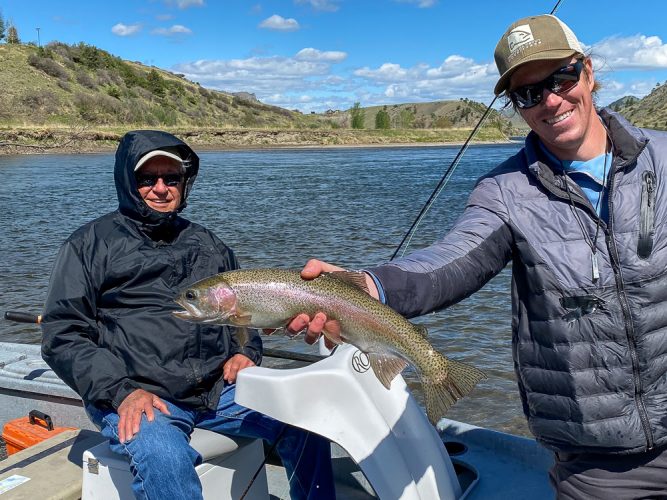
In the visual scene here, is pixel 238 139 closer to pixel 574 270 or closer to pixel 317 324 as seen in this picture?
pixel 317 324

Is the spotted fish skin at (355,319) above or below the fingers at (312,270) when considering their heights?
below

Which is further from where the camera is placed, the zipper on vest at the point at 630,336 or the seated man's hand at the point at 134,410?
the seated man's hand at the point at 134,410

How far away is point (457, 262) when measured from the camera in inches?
98.7

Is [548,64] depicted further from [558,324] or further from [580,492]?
[580,492]

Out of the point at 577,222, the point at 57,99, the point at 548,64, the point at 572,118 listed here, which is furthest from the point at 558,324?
the point at 57,99

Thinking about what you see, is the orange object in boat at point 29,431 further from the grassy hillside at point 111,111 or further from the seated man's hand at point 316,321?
the grassy hillside at point 111,111

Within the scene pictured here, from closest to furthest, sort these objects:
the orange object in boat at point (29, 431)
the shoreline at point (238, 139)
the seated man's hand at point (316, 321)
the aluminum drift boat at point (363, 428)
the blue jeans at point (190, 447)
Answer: the seated man's hand at point (316, 321) < the blue jeans at point (190, 447) < the aluminum drift boat at point (363, 428) < the orange object in boat at point (29, 431) < the shoreline at point (238, 139)

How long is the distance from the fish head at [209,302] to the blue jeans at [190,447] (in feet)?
2.38

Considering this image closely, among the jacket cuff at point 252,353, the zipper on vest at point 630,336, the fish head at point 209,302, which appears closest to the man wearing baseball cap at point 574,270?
the zipper on vest at point 630,336

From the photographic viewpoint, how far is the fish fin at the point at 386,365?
2650mm

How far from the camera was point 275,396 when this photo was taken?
3.30m

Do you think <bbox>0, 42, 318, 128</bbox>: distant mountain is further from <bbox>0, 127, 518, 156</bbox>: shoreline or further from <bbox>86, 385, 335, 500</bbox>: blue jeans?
<bbox>86, 385, 335, 500</bbox>: blue jeans

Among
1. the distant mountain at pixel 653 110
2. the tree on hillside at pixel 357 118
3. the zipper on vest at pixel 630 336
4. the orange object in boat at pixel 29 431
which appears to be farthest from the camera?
the tree on hillside at pixel 357 118

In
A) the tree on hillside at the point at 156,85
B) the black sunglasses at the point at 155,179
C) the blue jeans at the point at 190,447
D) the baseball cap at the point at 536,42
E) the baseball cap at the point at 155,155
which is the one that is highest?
the tree on hillside at the point at 156,85
